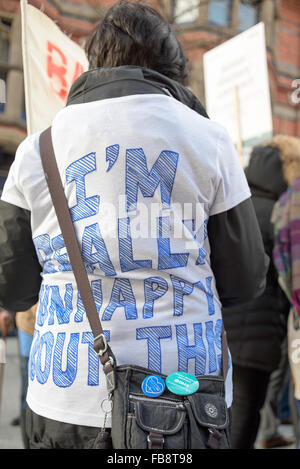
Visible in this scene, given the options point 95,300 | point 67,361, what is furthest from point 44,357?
point 95,300

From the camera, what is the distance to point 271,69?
480 inches

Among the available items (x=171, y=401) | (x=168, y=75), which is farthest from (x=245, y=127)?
(x=171, y=401)

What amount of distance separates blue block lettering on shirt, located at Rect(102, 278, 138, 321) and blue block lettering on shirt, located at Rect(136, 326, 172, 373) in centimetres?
4

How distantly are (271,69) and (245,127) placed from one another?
32.2ft

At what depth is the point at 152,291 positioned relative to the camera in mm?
1104

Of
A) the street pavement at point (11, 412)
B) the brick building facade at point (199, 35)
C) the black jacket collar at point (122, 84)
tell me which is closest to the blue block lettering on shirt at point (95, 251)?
the black jacket collar at point (122, 84)

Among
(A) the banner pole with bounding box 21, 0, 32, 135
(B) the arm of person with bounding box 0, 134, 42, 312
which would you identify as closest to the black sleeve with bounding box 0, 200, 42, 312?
(B) the arm of person with bounding box 0, 134, 42, 312

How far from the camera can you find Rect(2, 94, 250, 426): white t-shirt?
108cm

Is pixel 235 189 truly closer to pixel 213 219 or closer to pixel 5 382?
pixel 213 219

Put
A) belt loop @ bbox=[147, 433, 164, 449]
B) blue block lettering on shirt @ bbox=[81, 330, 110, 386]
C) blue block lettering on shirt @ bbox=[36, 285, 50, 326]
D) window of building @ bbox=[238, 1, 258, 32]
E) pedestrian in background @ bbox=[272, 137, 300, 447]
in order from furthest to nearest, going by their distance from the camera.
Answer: window of building @ bbox=[238, 1, 258, 32] < pedestrian in background @ bbox=[272, 137, 300, 447] < blue block lettering on shirt @ bbox=[36, 285, 50, 326] < blue block lettering on shirt @ bbox=[81, 330, 110, 386] < belt loop @ bbox=[147, 433, 164, 449]

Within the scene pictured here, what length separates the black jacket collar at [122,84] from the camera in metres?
1.18

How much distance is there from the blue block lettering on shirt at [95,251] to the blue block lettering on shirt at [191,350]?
0.21 meters

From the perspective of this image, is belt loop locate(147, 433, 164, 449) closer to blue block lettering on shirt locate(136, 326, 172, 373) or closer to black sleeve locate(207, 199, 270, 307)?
blue block lettering on shirt locate(136, 326, 172, 373)

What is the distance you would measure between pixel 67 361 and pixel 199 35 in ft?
36.7
